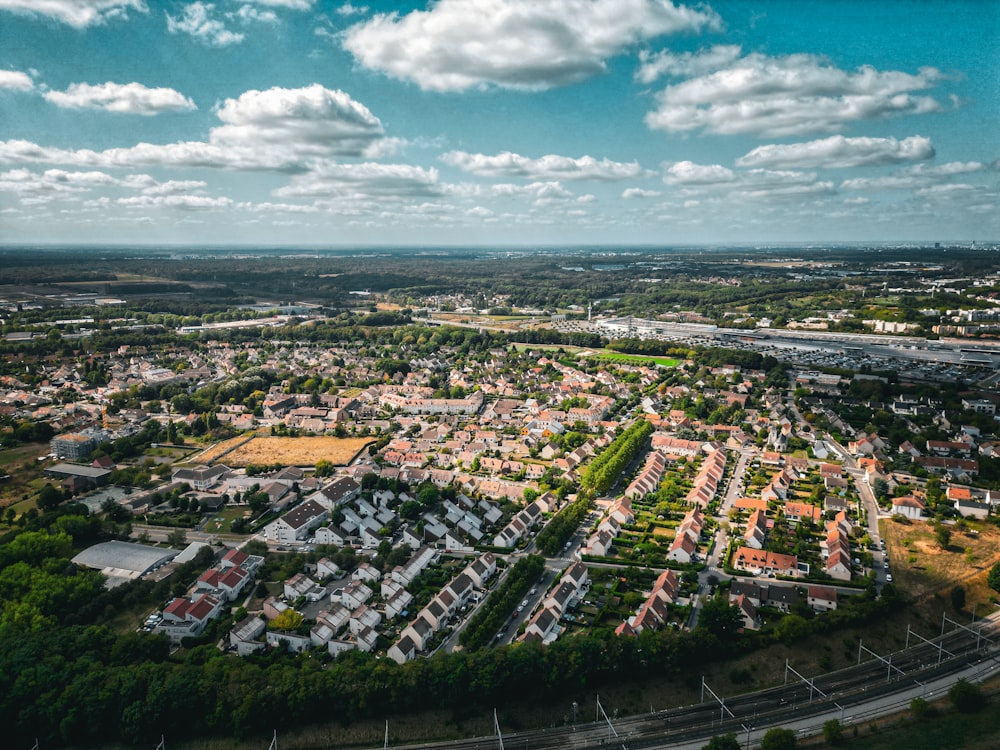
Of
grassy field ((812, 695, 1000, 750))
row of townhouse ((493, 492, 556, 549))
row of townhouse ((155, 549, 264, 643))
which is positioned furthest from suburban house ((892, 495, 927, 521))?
row of townhouse ((155, 549, 264, 643))

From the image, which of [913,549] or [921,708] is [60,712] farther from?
[913,549]

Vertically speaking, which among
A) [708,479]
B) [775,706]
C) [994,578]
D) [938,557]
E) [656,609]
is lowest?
[775,706]

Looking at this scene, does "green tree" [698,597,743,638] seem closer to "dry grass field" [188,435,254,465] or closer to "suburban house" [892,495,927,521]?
"suburban house" [892,495,927,521]

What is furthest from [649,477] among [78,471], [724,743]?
[78,471]

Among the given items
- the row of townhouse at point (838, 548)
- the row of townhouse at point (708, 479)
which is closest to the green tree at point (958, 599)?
the row of townhouse at point (838, 548)

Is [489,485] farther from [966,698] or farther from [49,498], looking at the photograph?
[49,498]

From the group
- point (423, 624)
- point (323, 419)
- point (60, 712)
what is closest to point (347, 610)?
point (423, 624)

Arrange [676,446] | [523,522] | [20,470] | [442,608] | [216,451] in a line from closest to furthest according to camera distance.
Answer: [442,608] < [523,522] < [20,470] < [676,446] < [216,451]
